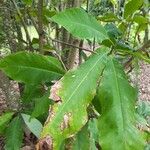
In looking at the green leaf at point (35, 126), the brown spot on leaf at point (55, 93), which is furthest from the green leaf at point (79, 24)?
the green leaf at point (35, 126)

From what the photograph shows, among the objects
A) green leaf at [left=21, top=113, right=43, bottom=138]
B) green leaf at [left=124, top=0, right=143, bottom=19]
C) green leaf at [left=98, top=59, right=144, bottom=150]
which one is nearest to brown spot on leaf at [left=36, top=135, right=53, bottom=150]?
green leaf at [left=98, top=59, right=144, bottom=150]

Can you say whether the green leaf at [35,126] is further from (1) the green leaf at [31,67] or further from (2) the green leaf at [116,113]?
(2) the green leaf at [116,113]

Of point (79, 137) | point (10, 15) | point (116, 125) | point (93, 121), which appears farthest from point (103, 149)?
point (10, 15)

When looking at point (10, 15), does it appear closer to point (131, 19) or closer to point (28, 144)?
point (28, 144)

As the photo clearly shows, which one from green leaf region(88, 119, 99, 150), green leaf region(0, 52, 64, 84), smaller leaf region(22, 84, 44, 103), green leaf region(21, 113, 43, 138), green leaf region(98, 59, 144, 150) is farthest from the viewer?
green leaf region(21, 113, 43, 138)

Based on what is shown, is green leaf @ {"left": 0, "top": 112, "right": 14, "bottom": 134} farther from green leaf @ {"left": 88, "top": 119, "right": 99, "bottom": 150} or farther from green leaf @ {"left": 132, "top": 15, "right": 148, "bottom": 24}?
green leaf @ {"left": 132, "top": 15, "right": 148, "bottom": 24}

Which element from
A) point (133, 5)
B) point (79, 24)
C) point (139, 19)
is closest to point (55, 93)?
point (79, 24)

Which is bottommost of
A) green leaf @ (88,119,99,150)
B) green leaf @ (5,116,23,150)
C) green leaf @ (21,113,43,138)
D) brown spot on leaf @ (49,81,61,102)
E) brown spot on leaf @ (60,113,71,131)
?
green leaf @ (5,116,23,150)
